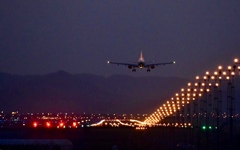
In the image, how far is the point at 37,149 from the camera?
3851 inches

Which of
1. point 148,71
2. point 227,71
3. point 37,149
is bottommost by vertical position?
point 37,149

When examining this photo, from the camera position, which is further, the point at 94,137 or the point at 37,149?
the point at 94,137

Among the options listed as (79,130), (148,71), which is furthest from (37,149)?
(148,71)

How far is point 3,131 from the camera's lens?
16125cm

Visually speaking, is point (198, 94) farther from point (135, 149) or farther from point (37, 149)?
point (37, 149)

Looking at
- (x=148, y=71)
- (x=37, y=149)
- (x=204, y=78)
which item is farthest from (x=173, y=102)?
(x=37, y=149)

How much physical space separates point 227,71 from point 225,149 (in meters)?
28.7

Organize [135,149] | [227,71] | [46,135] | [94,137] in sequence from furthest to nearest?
[94,137]
[46,135]
[135,149]
[227,71]

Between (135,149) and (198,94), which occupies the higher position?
(198,94)

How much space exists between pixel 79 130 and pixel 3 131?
59.4 feet

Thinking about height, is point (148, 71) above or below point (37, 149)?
above

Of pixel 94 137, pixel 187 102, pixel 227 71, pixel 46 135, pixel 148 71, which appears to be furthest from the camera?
pixel 148 71

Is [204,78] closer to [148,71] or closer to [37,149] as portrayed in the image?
[37,149]

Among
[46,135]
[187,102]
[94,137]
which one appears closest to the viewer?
[187,102]
